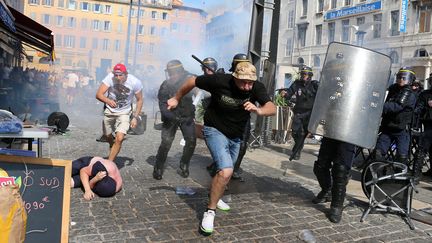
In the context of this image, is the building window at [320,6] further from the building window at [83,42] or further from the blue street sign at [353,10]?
the building window at [83,42]

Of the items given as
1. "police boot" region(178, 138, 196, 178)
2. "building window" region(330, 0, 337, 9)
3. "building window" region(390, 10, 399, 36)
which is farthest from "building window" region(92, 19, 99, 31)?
"police boot" region(178, 138, 196, 178)

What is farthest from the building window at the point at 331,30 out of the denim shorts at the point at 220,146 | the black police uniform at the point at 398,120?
the denim shorts at the point at 220,146

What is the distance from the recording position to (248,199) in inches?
186

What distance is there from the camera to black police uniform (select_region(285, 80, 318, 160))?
7.69m

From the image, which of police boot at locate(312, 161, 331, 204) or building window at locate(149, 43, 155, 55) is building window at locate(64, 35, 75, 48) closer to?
building window at locate(149, 43, 155, 55)

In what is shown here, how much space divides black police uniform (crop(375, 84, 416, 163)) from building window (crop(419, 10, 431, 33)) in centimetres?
2725

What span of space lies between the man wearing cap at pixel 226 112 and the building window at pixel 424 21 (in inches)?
1166

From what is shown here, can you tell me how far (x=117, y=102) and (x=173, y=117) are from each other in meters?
0.81

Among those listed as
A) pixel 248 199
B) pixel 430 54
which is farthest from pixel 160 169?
pixel 430 54

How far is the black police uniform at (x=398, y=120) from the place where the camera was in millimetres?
5121

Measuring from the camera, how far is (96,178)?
176 inches

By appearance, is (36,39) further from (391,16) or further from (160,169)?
(391,16)

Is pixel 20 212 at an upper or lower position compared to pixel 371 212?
upper

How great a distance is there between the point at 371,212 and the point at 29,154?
3.42 metres
